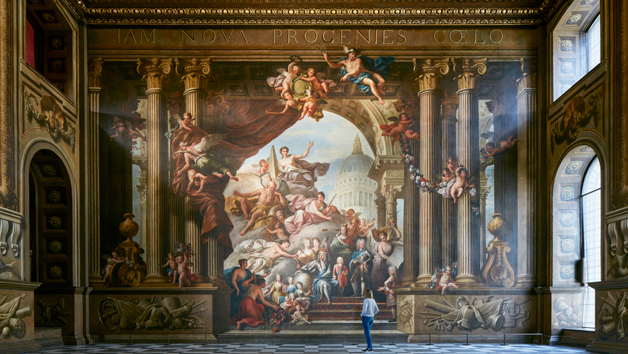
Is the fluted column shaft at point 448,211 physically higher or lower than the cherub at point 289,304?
higher

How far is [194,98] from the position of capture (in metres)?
15.3

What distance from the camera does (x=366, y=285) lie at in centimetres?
1485

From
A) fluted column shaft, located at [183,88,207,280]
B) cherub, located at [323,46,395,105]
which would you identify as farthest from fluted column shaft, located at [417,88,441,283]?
fluted column shaft, located at [183,88,207,280]

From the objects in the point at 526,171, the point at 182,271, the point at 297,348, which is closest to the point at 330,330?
the point at 297,348

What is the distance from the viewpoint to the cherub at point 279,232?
15.1 m

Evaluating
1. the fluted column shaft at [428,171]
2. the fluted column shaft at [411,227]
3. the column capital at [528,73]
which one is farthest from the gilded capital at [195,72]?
the column capital at [528,73]

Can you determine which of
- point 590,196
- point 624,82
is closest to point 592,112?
point 624,82

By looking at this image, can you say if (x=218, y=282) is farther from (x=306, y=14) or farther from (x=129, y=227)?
(x=306, y=14)

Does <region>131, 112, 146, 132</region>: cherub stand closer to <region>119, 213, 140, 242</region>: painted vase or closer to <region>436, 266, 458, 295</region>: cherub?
<region>119, 213, 140, 242</region>: painted vase

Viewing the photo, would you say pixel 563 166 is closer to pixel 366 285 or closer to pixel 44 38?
pixel 366 285

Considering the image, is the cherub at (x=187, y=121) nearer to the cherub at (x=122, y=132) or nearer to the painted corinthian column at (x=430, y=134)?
the cherub at (x=122, y=132)

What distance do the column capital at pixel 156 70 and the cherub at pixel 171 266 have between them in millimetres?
4662

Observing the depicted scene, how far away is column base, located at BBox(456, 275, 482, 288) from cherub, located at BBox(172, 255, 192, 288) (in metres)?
7.16

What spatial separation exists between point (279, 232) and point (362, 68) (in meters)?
5.06
